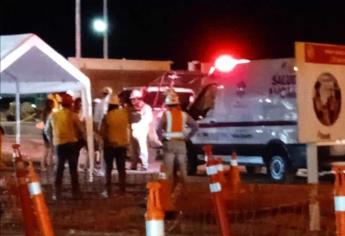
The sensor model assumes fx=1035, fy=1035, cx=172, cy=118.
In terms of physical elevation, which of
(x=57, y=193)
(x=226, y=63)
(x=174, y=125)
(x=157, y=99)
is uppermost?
(x=226, y=63)

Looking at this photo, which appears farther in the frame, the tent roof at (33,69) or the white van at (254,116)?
the white van at (254,116)

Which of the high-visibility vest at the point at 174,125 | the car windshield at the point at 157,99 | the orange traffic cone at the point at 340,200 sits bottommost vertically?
the orange traffic cone at the point at 340,200

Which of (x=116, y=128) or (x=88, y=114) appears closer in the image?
(x=116, y=128)

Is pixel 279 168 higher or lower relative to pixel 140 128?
lower

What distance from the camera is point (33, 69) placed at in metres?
19.1

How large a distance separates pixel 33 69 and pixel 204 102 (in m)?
4.70

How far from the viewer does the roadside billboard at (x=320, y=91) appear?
12.3m

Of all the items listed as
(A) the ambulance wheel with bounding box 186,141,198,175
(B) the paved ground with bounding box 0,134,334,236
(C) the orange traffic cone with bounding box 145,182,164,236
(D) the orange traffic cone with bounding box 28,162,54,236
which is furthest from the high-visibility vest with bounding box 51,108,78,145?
(C) the orange traffic cone with bounding box 145,182,164,236

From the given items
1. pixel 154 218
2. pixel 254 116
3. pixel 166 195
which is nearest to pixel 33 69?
pixel 254 116

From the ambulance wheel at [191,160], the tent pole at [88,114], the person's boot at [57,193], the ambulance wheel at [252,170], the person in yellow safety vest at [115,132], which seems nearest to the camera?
the person in yellow safety vest at [115,132]

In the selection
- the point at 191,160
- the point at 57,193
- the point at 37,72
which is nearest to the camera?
the point at 57,193

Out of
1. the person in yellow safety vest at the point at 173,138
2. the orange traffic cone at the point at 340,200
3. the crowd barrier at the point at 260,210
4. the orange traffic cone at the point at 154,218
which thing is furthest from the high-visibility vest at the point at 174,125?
the orange traffic cone at the point at 154,218

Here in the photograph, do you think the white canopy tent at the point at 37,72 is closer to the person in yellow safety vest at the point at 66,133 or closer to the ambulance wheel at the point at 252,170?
the person in yellow safety vest at the point at 66,133

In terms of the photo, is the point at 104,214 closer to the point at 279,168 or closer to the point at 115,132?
the point at 115,132
